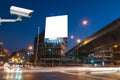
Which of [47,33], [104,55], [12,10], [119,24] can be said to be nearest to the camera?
[12,10]

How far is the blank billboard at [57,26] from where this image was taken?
95.3 feet

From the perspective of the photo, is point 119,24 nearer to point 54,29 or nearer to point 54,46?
point 54,29

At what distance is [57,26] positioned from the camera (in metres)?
29.3

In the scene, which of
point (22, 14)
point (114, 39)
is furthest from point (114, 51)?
point (22, 14)

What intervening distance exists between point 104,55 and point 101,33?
104m

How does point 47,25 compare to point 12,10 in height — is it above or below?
above

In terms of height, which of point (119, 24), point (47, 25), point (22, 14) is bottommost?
point (22, 14)

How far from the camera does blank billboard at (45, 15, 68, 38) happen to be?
95.3ft

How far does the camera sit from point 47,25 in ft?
98.5

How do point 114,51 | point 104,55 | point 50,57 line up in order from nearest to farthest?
point 50,57
point 114,51
point 104,55

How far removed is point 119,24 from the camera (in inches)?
1815

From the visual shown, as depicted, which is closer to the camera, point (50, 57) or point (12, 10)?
point (12, 10)

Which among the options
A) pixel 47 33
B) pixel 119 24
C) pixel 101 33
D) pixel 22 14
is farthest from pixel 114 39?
pixel 22 14

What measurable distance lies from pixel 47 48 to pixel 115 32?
88.2 meters
